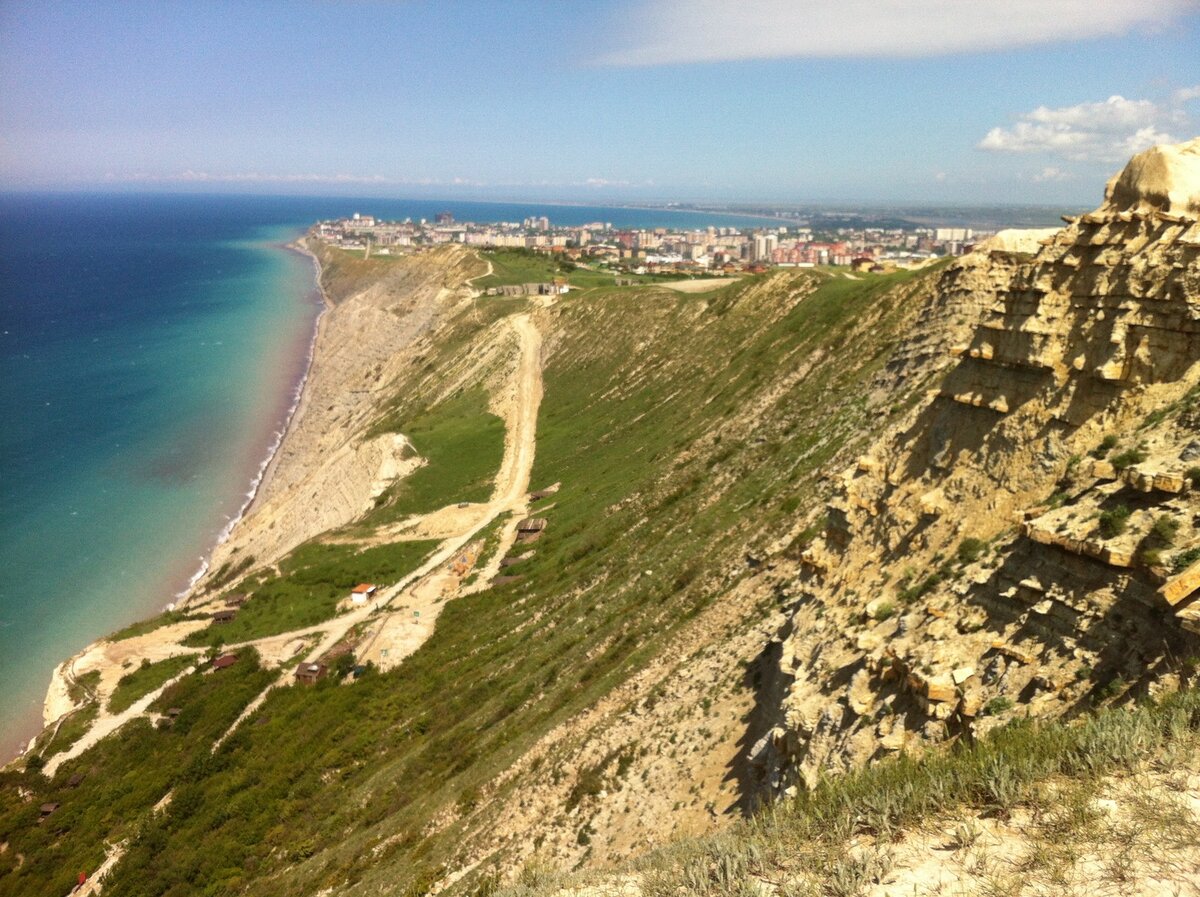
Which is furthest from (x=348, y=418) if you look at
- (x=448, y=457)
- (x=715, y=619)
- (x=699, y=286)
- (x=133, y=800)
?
(x=715, y=619)

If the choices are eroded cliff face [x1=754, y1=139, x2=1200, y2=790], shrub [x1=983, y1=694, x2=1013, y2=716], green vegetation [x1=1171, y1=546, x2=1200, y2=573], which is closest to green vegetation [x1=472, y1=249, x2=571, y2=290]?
eroded cliff face [x1=754, y1=139, x2=1200, y2=790]

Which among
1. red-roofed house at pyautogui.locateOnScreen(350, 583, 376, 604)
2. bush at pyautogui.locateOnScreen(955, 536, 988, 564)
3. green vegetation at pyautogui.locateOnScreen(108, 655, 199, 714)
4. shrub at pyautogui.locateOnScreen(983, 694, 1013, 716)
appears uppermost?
bush at pyautogui.locateOnScreen(955, 536, 988, 564)

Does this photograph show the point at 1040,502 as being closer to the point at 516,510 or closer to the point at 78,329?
the point at 516,510

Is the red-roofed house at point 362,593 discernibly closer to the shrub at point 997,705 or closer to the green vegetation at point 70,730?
the green vegetation at point 70,730

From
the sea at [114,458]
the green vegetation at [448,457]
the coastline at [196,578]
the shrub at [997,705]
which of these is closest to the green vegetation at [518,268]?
the coastline at [196,578]

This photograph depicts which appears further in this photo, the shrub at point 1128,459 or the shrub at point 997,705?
the shrub at point 1128,459

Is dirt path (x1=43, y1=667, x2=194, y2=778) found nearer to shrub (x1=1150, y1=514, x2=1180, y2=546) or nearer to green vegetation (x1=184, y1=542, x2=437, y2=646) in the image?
→ green vegetation (x1=184, y1=542, x2=437, y2=646)
